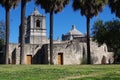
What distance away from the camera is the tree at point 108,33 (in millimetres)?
50784

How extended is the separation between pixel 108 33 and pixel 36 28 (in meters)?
39.6

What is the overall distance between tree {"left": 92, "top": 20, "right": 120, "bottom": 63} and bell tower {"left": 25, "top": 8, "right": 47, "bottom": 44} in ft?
105

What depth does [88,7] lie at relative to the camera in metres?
44.7

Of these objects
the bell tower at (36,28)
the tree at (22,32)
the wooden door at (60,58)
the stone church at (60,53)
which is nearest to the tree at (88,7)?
the stone church at (60,53)

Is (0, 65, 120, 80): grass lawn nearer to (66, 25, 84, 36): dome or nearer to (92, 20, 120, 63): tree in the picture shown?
(92, 20, 120, 63): tree

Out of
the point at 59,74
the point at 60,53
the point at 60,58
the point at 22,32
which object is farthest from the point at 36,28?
the point at 59,74

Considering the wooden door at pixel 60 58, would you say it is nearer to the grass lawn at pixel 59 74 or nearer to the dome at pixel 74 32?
the grass lawn at pixel 59 74

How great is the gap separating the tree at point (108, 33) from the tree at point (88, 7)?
6.17m

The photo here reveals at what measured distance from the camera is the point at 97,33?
54125mm

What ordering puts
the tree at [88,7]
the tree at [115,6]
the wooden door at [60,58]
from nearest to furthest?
the tree at [88,7], the tree at [115,6], the wooden door at [60,58]

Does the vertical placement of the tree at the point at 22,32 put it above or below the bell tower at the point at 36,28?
below

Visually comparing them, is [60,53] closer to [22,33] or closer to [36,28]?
[22,33]

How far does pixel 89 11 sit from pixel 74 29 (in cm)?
5407

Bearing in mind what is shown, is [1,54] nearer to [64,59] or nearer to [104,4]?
[64,59]
